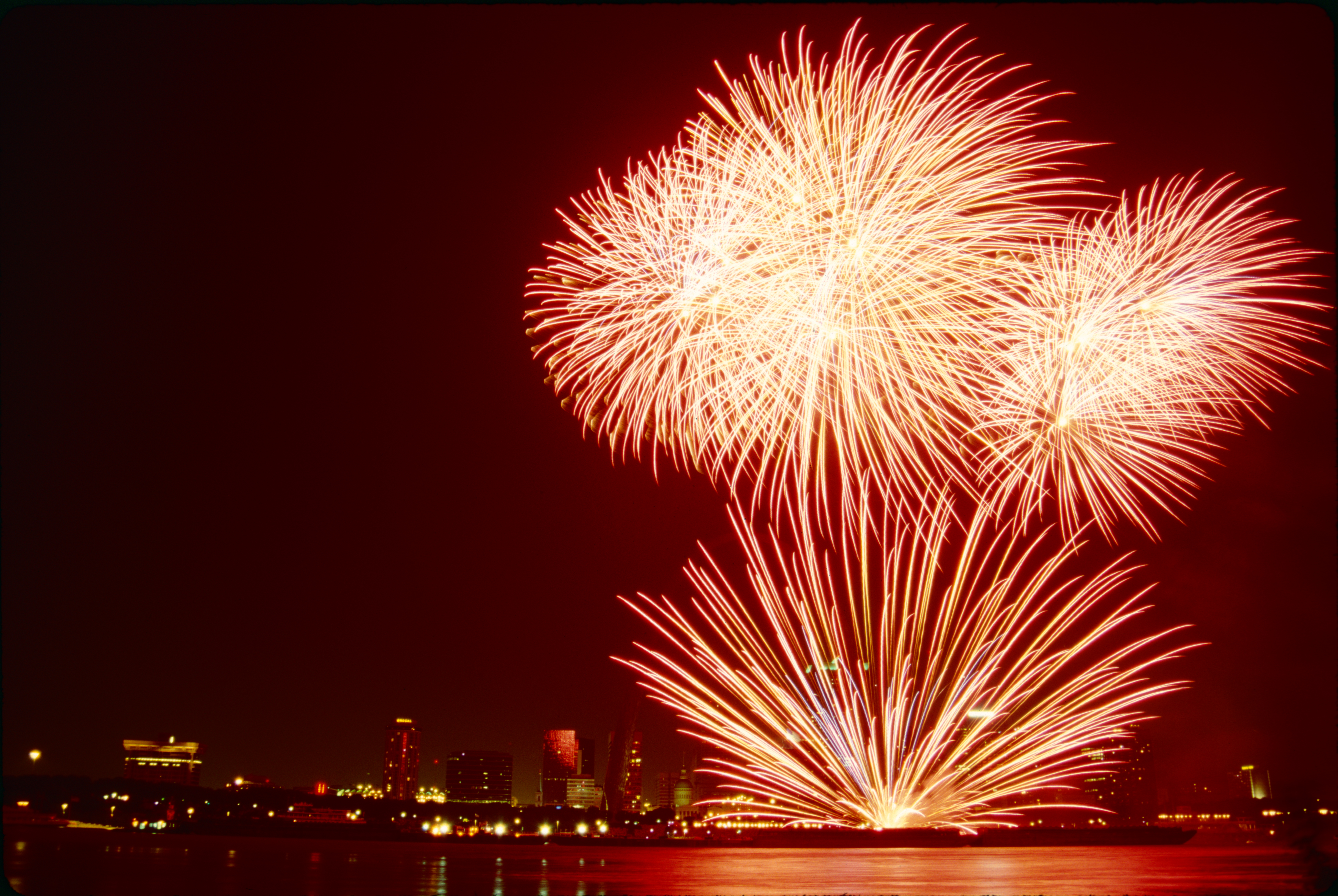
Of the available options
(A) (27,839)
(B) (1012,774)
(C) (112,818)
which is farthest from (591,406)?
(C) (112,818)

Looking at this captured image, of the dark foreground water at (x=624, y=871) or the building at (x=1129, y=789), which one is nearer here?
the dark foreground water at (x=624, y=871)

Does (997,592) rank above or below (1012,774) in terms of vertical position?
above

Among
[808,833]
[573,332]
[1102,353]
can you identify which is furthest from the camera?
[808,833]

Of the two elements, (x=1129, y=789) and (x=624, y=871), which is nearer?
(x=624, y=871)

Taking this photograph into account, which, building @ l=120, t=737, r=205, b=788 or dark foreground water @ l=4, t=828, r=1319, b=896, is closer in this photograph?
dark foreground water @ l=4, t=828, r=1319, b=896

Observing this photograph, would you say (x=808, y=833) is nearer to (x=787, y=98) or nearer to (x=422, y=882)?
(x=422, y=882)

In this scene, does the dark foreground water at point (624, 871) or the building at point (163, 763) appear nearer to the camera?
the dark foreground water at point (624, 871)

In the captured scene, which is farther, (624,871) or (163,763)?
(163,763)

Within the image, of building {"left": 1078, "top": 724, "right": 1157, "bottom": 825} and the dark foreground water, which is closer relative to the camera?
the dark foreground water
